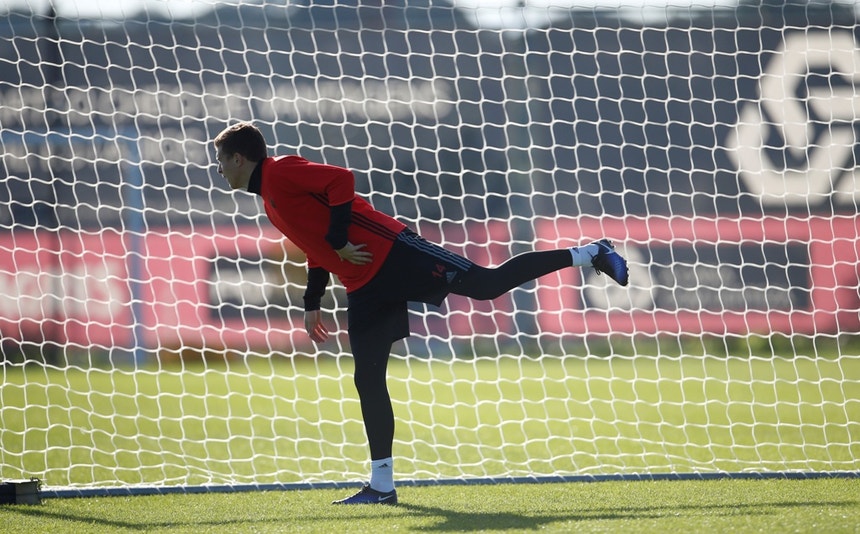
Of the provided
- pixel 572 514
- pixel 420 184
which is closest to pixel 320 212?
pixel 572 514

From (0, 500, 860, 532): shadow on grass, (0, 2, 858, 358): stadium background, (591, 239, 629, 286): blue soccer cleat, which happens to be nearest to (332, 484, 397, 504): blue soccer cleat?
(0, 500, 860, 532): shadow on grass

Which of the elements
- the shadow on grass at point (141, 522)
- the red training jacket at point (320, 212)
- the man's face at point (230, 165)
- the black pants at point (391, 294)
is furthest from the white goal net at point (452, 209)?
the man's face at point (230, 165)

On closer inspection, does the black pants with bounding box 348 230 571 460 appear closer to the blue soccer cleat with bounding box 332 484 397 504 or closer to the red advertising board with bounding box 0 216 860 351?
the blue soccer cleat with bounding box 332 484 397 504

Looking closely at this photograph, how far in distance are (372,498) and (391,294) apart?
2.76 feet

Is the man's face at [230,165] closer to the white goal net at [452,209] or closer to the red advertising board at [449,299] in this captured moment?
the white goal net at [452,209]

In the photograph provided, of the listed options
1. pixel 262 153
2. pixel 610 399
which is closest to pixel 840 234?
pixel 610 399

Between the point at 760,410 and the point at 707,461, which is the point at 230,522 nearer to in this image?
the point at 707,461

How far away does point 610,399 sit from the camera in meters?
8.27

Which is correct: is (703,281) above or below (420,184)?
below

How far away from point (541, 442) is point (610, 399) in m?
2.35

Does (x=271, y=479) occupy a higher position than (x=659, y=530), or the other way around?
(x=271, y=479)

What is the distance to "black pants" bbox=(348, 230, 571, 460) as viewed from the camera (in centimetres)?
395

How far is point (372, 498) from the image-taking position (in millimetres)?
4043

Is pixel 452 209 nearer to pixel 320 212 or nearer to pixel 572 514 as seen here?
pixel 320 212
